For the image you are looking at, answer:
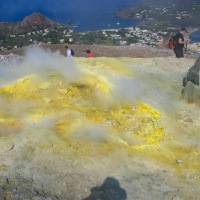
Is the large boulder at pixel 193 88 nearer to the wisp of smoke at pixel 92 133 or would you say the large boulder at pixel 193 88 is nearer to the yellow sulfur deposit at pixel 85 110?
the yellow sulfur deposit at pixel 85 110

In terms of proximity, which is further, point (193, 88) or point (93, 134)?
point (193, 88)

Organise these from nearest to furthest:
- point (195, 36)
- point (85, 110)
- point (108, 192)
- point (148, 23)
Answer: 1. point (108, 192)
2. point (85, 110)
3. point (195, 36)
4. point (148, 23)

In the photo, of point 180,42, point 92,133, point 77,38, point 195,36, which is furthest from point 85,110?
point 195,36

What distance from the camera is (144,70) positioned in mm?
14656

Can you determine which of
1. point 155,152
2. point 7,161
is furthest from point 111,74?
point 7,161

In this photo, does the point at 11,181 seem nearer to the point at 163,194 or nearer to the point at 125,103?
the point at 163,194

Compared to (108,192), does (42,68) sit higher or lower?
higher

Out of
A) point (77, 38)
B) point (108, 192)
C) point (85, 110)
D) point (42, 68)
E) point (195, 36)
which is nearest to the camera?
point (108, 192)

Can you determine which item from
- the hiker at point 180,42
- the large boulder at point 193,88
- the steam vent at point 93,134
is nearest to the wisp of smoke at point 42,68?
the steam vent at point 93,134

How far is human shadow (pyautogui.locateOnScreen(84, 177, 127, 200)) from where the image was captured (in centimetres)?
775

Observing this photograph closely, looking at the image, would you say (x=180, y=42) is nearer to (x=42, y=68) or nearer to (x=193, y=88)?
(x=193, y=88)

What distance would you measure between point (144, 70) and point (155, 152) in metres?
5.75

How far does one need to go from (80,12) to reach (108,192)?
87.9m

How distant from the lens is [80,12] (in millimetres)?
92125
